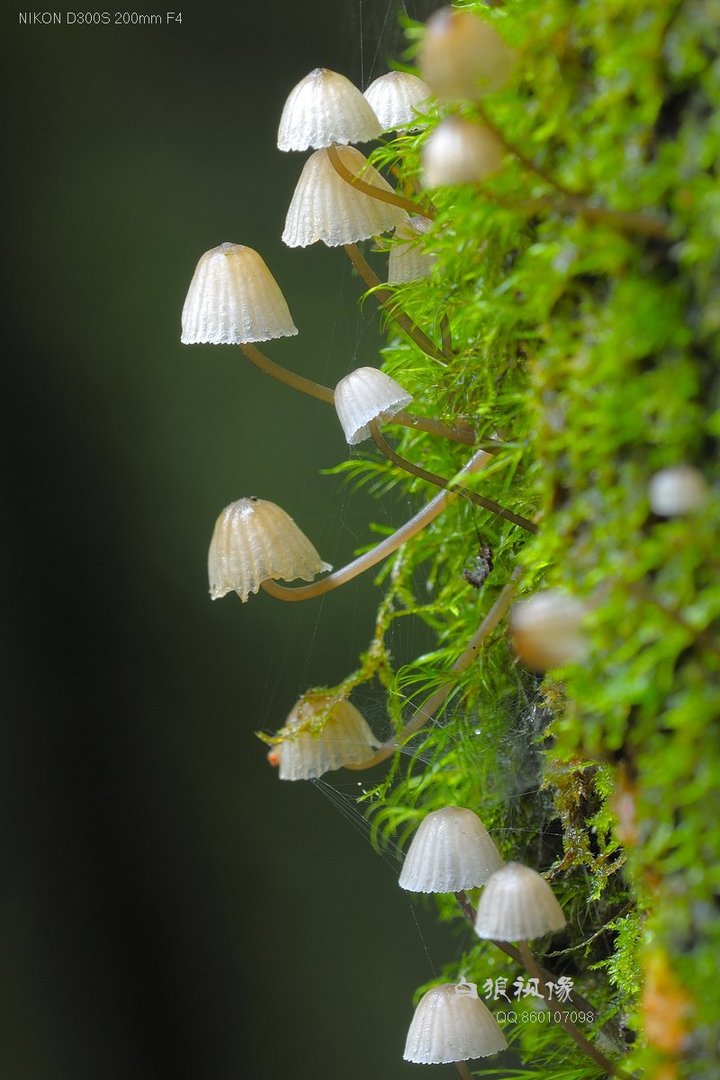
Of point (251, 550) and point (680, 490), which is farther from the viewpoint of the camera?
point (251, 550)

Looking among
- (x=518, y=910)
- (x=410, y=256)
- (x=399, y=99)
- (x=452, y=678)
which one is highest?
(x=399, y=99)

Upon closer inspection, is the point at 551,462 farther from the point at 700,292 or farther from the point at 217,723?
the point at 217,723

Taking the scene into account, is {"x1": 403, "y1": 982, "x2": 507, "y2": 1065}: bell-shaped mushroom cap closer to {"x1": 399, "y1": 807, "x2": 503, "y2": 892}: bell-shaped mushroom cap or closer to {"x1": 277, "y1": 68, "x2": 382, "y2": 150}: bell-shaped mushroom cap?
{"x1": 399, "y1": 807, "x2": 503, "y2": 892}: bell-shaped mushroom cap

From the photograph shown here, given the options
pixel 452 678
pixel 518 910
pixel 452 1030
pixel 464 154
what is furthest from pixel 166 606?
pixel 464 154

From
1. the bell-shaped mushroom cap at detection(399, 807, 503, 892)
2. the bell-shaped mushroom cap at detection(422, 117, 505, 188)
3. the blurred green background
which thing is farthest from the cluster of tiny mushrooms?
the blurred green background

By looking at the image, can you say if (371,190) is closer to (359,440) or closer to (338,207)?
(338,207)

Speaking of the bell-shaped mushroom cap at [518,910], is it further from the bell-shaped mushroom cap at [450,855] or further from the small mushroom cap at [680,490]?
the small mushroom cap at [680,490]

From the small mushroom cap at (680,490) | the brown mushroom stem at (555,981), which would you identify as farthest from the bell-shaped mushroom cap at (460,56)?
the brown mushroom stem at (555,981)
